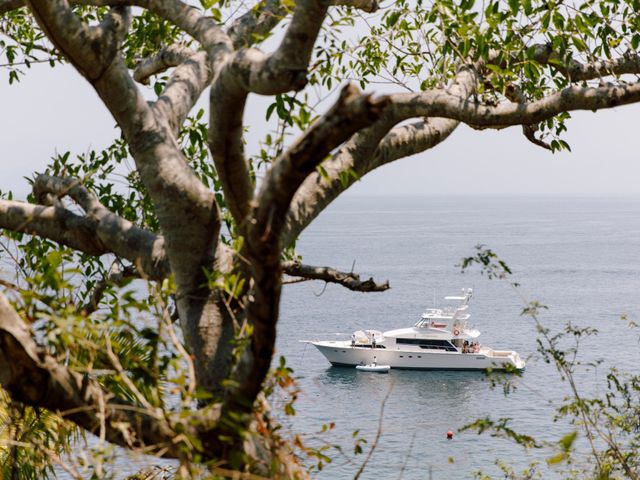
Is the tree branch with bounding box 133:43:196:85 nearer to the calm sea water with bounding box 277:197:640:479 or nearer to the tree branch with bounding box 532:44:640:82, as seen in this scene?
the calm sea water with bounding box 277:197:640:479

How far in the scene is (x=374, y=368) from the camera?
4831 cm

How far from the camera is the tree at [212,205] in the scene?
2678mm

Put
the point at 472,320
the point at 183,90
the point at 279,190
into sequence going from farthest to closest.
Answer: the point at 472,320
the point at 183,90
the point at 279,190

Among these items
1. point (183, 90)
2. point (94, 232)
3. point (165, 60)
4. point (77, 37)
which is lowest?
point (94, 232)

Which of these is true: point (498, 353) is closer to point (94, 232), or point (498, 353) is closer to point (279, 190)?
point (94, 232)

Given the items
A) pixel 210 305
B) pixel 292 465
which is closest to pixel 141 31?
pixel 210 305

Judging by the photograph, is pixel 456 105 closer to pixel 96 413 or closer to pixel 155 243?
pixel 155 243

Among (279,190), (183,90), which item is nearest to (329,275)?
(183,90)

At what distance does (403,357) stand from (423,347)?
138 cm

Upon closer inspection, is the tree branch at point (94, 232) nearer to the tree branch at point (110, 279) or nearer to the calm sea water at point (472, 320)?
the tree branch at point (110, 279)

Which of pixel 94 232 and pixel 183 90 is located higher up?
pixel 183 90

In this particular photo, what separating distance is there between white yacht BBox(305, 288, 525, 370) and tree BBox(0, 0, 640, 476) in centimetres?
4235

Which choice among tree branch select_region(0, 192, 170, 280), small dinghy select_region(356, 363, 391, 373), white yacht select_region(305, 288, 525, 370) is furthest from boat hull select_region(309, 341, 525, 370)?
tree branch select_region(0, 192, 170, 280)

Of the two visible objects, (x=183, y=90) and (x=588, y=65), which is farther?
(x=588, y=65)
